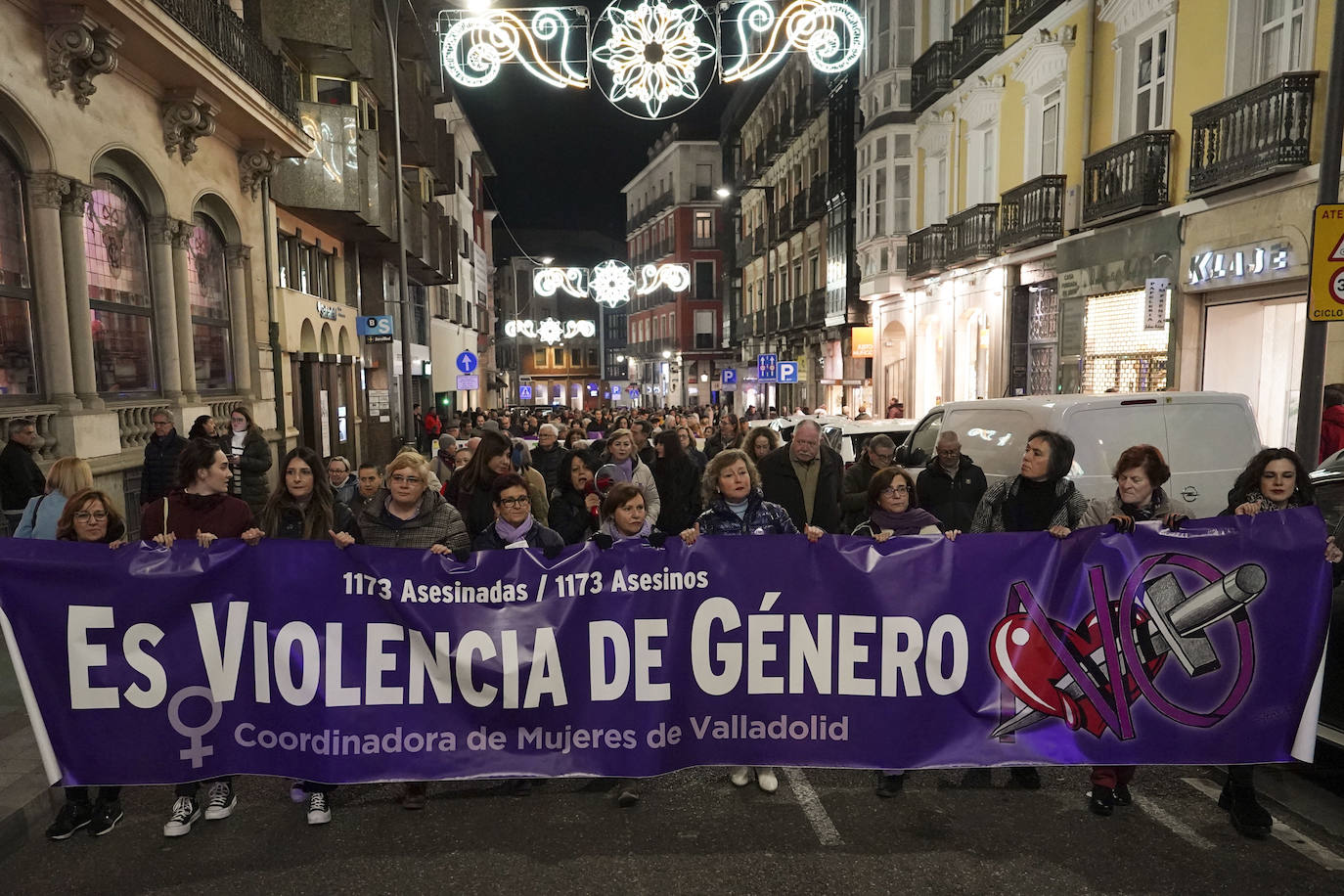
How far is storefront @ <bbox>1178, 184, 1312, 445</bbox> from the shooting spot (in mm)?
12914

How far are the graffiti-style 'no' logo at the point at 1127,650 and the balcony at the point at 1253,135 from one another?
1010 centimetres

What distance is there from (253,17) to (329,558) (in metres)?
15.5

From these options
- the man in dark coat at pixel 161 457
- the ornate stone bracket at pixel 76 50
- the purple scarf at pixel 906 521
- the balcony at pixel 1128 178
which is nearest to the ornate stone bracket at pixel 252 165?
the ornate stone bracket at pixel 76 50

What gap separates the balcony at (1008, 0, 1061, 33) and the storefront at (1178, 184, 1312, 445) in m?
5.84

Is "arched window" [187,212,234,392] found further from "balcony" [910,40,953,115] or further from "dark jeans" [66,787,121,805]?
"balcony" [910,40,953,115]

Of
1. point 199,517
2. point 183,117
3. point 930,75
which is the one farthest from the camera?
point 930,75

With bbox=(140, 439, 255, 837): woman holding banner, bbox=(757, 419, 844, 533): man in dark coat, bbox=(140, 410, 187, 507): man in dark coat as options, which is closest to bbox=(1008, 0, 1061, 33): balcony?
bbox=(757, 419, 844, 533): man in dark coat

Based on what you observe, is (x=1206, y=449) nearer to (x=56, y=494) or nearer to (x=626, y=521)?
(x=626, y=521)

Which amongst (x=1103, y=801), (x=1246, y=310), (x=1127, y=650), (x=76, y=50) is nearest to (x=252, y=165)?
(x=76, y=50)

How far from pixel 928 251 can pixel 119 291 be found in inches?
729

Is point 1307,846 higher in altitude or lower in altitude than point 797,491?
lower

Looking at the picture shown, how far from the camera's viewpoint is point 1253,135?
12688 millimetres

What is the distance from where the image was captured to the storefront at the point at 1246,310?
1291 centimetres

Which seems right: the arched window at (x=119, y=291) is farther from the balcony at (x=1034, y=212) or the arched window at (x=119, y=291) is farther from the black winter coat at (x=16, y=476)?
the balcony at (x=1034, y=212)
